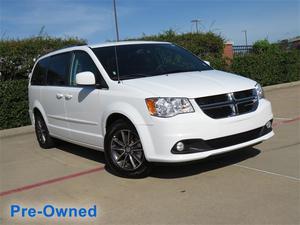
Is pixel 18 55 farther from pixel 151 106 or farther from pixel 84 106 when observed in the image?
pixel 151 106

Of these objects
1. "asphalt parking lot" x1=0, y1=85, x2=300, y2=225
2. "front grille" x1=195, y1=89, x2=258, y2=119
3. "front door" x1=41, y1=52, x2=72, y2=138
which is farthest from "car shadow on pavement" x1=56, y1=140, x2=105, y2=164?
"front grille" x1=195, y1=89, x2=258, y2=119

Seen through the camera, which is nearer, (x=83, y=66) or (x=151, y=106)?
(x=151, y=106)

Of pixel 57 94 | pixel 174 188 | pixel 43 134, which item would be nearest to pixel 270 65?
pixel 43 134

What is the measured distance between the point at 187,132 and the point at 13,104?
6801 mm

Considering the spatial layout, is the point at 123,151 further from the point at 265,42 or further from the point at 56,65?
the point at 265,42

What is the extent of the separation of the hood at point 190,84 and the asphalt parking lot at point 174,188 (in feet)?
2.80

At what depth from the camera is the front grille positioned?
5148 millimetres

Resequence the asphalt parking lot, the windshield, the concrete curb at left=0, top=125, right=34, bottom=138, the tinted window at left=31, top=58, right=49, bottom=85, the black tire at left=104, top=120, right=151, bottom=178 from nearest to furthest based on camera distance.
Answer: the asphalt parking lot
the black tire at left=104, top=120, right=151, bottom=178
the windshield
the tinted window at left=31, top=58, right=49, bottom=85
the concrete curb at left=0, top=125, right=34, bottom=138

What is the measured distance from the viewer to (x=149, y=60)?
21.0ft

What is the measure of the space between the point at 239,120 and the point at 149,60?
5.68 ft

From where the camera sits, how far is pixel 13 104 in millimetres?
10750

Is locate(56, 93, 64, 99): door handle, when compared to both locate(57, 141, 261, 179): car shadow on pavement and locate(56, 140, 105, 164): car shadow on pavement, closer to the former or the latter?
locate(56, 140, 105, 164): car shadow on pavement

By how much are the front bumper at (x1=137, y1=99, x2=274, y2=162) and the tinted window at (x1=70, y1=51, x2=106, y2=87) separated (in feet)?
3.90

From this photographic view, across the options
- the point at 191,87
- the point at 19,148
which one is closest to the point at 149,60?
the point at 191,87
